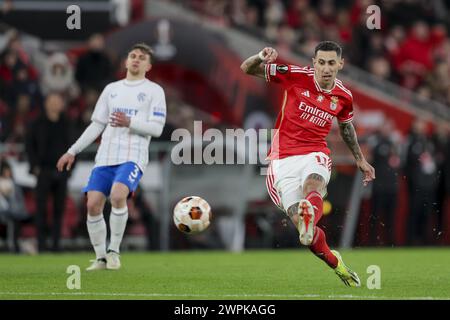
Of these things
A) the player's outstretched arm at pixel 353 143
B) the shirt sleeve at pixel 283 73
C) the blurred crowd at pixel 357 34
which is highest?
the blurred crowd at pixel 357 34

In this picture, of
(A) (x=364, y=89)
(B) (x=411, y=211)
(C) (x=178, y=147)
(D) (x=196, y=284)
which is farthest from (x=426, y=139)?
(D) (x=196, y=284)

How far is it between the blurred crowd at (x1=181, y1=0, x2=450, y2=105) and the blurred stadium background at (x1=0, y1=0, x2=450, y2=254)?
0.11 ft

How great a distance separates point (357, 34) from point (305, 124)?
1351 cm

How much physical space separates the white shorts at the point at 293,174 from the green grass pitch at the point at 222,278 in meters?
0.84

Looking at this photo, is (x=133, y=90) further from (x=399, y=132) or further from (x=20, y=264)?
(x=399, y=132)

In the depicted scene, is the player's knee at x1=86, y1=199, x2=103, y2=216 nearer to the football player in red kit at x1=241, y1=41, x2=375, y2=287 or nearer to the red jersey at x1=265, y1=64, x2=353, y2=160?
the football player in red kit at x1=241, y1=41, x2=375, y2=287

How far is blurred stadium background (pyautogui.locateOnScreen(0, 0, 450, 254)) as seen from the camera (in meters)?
19.8

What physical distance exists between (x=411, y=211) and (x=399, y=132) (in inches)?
127

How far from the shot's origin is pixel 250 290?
1055 centimetres

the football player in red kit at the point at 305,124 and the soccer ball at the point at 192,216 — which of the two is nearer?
the football player in red kit at the point at 305,124

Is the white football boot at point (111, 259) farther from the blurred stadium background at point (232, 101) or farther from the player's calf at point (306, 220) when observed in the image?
the blurred stadium background at point (232, 101)

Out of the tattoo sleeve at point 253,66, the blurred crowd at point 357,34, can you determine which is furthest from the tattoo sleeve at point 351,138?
the blurred crowd at point 357,34

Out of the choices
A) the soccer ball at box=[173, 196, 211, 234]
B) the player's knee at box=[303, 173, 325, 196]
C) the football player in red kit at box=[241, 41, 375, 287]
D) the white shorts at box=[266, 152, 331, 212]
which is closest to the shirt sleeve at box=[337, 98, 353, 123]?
the football player in red kit at box=[241, 41, 375, 287]

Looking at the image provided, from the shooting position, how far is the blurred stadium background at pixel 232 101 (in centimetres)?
1984
